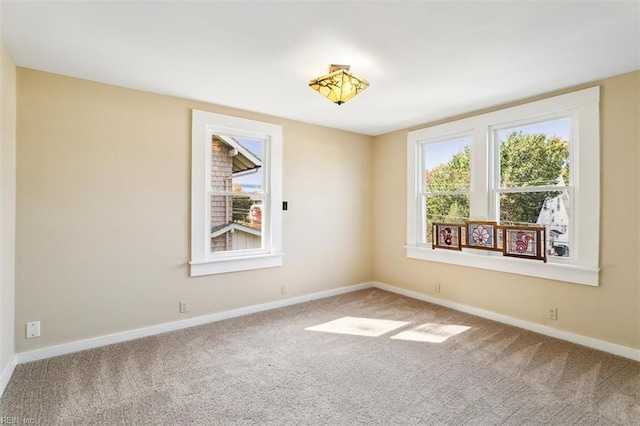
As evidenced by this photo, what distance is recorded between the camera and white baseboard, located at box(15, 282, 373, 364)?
2717 millimetres

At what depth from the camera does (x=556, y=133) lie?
3242 mm

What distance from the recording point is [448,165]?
13.8 ft

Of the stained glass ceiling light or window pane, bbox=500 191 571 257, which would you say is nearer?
the stained glass ceiling light

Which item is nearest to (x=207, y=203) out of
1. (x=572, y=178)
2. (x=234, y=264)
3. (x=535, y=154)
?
(x=234, y=264)

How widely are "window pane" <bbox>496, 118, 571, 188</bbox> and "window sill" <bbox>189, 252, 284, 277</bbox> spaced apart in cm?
288

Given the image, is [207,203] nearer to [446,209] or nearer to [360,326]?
[360,326]

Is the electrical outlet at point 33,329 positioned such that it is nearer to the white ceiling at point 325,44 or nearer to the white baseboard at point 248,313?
the white baseboard at point 248,313

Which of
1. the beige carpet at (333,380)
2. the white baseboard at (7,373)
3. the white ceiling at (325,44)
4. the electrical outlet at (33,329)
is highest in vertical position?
the white ceiling at (325,44)

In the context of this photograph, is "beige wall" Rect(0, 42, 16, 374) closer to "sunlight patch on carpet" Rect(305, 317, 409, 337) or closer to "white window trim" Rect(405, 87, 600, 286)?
"sunlight patch on carpet" Rect(305, 317, 409, 337)

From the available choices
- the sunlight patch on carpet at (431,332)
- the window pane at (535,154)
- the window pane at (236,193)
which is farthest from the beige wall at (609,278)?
the window pane at (236,193)

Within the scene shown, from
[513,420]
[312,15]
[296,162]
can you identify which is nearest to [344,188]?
[296,162]

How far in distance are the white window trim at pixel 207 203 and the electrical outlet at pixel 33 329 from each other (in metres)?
1.31

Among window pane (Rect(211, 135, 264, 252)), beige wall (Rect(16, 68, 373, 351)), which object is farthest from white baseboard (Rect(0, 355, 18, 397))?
window pane (Rect(211, 135, 264, 252))

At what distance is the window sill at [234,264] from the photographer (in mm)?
3516
